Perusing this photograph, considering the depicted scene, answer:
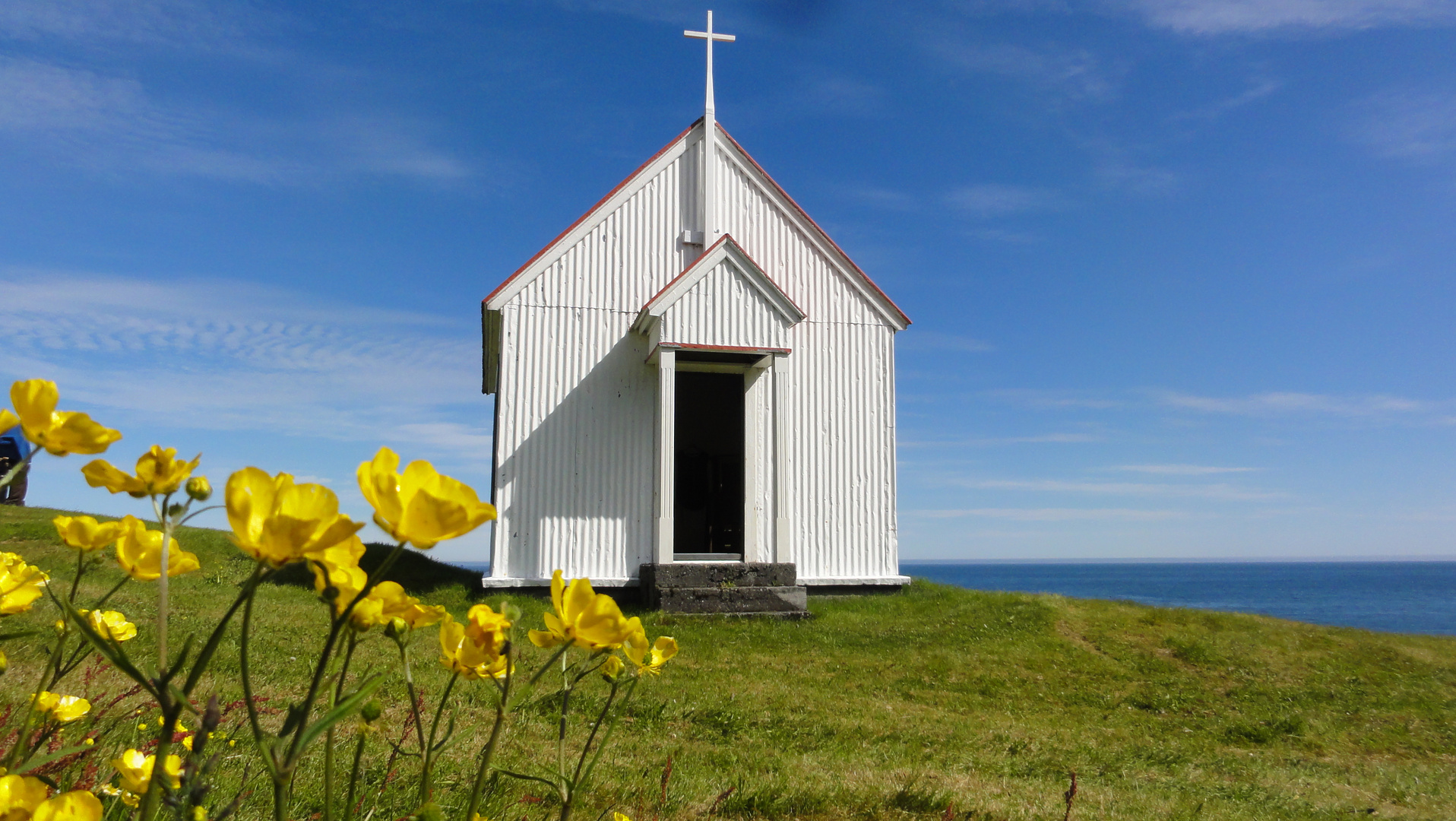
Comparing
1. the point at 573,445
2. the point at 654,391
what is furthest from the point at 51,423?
the point at 654,391

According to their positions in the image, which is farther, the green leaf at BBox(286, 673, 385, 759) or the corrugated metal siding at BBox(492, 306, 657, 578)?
the corrugated metal siding at BBox(492, 306, 657, 578)

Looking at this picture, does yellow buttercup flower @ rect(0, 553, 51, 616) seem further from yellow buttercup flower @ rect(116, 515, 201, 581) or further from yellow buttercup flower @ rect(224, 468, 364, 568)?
yellow buttercup flower @ rect(224, 468, 364, 568)

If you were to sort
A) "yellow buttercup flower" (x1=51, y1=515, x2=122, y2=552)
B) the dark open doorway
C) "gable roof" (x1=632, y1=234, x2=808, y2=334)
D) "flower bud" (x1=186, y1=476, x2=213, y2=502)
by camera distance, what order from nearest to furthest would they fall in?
1. "flower bud" (x1=186, y1=476, x2=213, y2=502)
2. "yellow buttercup flower" (x1=51, y1=515, x2=122, y2=552)
3. "gable roof" (x1=632, y1=234, x2=808, y2=334)
4. the dark open doorway

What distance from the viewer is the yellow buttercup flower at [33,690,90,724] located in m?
1.65

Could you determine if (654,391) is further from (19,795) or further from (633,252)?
(19,795)

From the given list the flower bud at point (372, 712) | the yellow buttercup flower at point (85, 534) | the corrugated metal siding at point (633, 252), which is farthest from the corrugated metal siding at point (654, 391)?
the flower bud at point (372, 712)

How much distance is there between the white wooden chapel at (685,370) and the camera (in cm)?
1125

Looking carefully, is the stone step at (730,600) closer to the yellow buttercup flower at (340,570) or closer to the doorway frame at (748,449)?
the doorway frame at (748,449)

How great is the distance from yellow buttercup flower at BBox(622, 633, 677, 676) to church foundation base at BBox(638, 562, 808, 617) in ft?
29.3

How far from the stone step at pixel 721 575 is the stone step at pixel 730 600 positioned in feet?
0.27

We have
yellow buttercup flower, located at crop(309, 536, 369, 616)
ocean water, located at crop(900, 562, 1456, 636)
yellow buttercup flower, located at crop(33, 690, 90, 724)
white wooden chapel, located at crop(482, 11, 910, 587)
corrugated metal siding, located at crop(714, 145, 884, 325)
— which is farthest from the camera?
ocean water, located at crop(900, 562, 1456, 636)

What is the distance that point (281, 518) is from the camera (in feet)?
2.66

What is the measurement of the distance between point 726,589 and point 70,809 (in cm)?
982

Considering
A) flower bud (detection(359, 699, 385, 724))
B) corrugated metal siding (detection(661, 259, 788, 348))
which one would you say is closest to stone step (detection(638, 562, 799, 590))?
corrugated metal siding (detection(661, 259, 788, 348))
